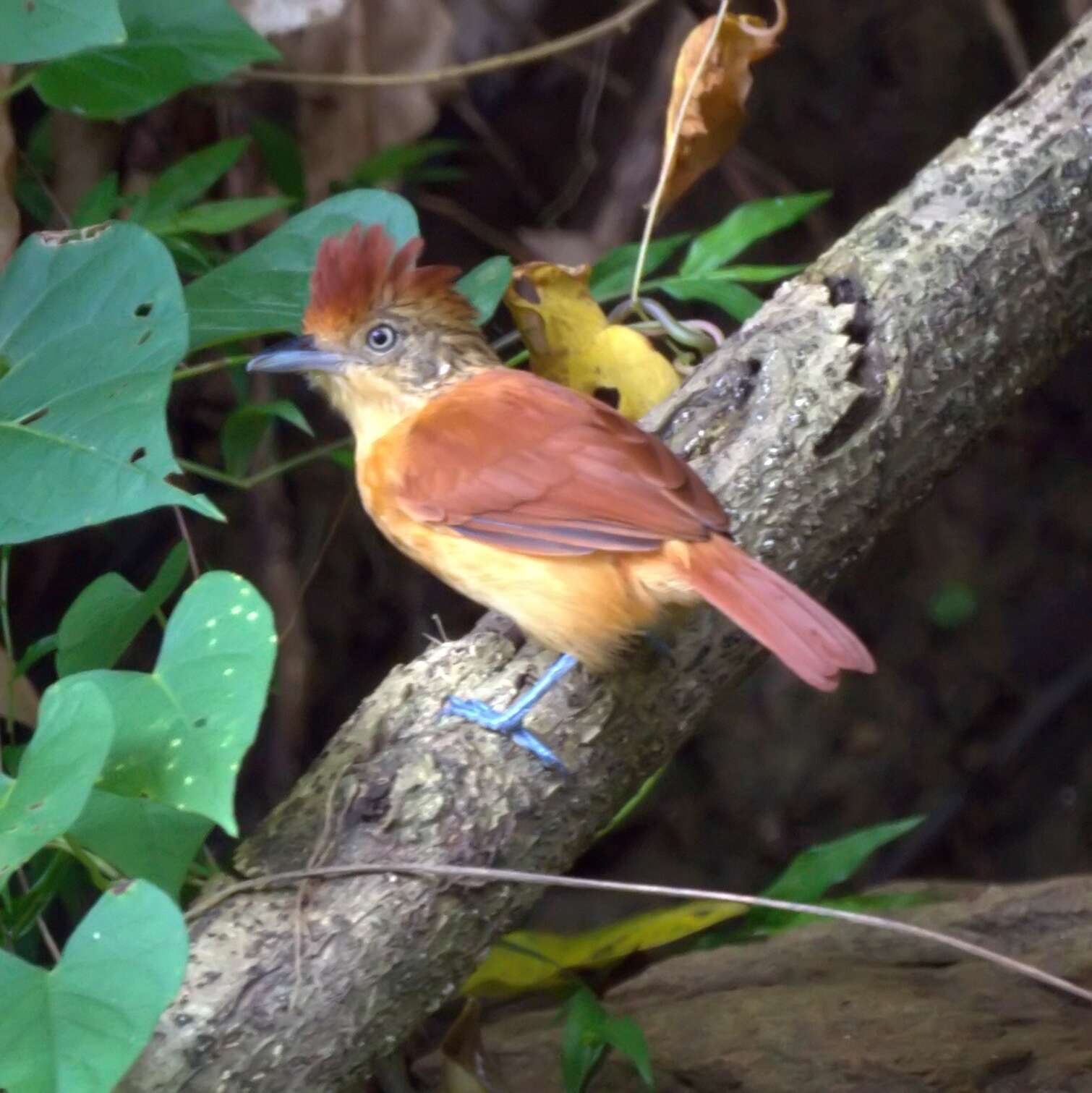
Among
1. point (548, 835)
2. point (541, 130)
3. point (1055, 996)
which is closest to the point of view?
point (548, 835)

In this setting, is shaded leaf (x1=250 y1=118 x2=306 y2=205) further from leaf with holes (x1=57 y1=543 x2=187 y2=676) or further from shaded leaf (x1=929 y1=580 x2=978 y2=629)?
shaded leaf (x1=929 y1=580 x2=978 y2=629)

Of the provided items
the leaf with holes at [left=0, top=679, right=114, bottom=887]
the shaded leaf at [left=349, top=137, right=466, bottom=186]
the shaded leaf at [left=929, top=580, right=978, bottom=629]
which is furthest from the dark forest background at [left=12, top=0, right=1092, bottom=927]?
the leaf with holes at [left=0, top=679, right=114, bottom=887]

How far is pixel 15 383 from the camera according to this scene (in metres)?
1.74

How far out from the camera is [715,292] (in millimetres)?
2602

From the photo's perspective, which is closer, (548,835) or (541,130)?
(548,835)

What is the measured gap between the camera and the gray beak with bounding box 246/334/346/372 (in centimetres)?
226

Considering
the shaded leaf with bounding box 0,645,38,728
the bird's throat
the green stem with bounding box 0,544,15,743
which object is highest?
the bird's throat

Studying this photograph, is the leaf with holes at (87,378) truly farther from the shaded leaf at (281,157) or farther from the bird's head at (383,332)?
the shaded leaf at (281,157)

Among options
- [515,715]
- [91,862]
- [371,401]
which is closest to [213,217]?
[371,401]

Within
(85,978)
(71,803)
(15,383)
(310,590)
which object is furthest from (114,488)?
(310,590)

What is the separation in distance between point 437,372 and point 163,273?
64 centimetres

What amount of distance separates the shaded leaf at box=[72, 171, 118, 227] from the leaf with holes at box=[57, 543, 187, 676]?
841mm

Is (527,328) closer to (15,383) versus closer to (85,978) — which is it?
(15,383)

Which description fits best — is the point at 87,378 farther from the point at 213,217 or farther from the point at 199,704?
the point at 213,217
